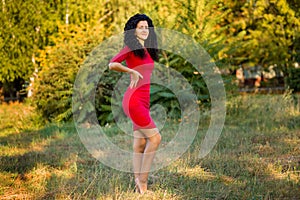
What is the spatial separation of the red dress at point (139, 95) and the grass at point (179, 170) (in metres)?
0.72

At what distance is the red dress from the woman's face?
0.15m

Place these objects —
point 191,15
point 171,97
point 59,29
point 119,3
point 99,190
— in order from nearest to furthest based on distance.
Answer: point 99,190 → point 171,97 → point 191,15 → point 59,29 → point 119,3

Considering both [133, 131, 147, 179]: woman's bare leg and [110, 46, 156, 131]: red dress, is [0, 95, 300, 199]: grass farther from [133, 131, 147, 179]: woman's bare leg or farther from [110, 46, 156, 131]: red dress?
[110, 46, 156, 131]: red dress

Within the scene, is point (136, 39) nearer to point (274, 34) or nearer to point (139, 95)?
point (139, 95)

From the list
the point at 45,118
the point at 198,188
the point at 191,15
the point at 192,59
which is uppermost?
the point at 191,15

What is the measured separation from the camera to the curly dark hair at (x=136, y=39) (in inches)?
170

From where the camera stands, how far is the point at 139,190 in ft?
14.7

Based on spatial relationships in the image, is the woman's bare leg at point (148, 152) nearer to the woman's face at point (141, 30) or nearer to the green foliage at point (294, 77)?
the woman's face at point (141, 30)

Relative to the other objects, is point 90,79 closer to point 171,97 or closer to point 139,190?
point 171,97

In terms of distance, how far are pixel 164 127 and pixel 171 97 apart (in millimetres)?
1652

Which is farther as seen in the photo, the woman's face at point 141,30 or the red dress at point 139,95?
the woman's face at point 141,30

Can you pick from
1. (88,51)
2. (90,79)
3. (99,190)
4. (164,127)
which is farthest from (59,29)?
(99,190)

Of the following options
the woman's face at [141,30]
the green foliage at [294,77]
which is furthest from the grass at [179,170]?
the green foliage at [294,77]

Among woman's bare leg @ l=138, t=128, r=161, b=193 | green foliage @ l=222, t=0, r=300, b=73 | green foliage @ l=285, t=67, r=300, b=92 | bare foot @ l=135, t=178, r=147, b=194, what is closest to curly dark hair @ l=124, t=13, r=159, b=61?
woman's bare leg @ l=138, t=128, r=161, b=193
